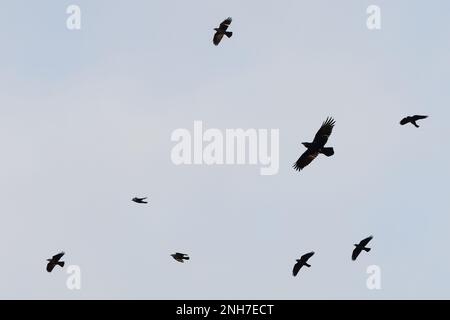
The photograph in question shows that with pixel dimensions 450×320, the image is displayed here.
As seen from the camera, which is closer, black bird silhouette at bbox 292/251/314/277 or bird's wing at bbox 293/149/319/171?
bird's wing at bbox 293/149/319/171

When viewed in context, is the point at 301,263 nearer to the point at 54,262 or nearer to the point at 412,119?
the point at 412,119

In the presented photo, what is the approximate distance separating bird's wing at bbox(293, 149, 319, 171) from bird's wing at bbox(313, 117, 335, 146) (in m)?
0.92

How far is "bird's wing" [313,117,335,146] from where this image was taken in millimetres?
46188

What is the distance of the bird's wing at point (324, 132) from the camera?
152 ft

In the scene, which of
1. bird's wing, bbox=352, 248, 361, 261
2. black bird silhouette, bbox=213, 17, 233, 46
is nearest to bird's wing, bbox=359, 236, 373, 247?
bird's wing, bbox=352, 248, 361, 261

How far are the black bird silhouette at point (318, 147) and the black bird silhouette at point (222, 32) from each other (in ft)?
26.2

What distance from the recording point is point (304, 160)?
159 feet

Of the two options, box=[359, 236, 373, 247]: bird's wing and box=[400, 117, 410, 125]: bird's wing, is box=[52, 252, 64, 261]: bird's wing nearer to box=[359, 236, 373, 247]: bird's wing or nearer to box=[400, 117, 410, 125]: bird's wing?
box=[359, 236, 373, 247]: bird's wing

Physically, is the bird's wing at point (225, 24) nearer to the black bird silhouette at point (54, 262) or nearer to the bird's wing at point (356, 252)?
the bird's wing at point (356, 252)
